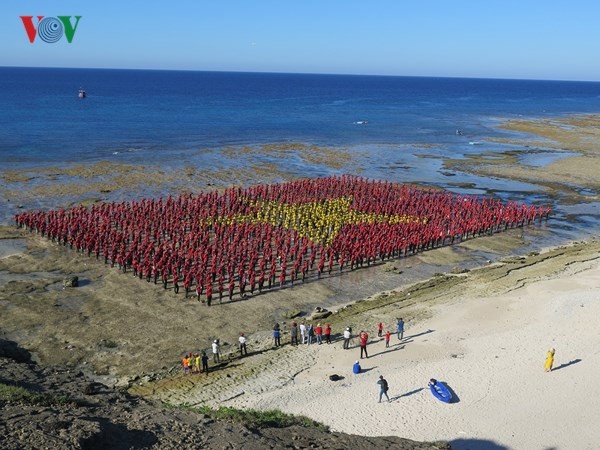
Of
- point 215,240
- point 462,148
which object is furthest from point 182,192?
point 462,148

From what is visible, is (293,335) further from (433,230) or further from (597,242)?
(597,242)

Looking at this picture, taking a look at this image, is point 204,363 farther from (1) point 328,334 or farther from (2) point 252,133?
(2) point 252,133

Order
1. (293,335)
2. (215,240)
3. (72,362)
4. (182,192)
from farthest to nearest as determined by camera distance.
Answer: (182,192), (215,240), (293,335), (72,362)

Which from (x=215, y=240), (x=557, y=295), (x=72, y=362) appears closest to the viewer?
(x=72, y=362)

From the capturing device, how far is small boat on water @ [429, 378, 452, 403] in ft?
58.3

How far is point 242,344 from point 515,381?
9.31 m

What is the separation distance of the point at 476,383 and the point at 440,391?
5.87 feet

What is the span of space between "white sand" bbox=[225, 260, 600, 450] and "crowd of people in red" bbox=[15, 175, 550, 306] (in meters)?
7.12

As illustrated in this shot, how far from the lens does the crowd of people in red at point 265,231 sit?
28312 mm

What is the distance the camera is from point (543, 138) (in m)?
88.4

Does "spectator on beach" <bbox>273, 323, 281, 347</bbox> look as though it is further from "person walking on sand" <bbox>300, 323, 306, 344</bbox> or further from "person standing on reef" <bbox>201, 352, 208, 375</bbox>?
"person standing on reef" <bbox>201, 352, 208, 375</bbox>

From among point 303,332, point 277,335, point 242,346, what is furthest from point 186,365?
point 303,332

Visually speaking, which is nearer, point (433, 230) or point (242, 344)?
point (242, 344)

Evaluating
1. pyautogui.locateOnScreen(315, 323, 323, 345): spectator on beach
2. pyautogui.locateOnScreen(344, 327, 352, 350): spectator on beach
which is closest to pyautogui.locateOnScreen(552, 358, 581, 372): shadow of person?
pyautogui.locateOnScreen(344, 327, 352, 350): spectator on beach
